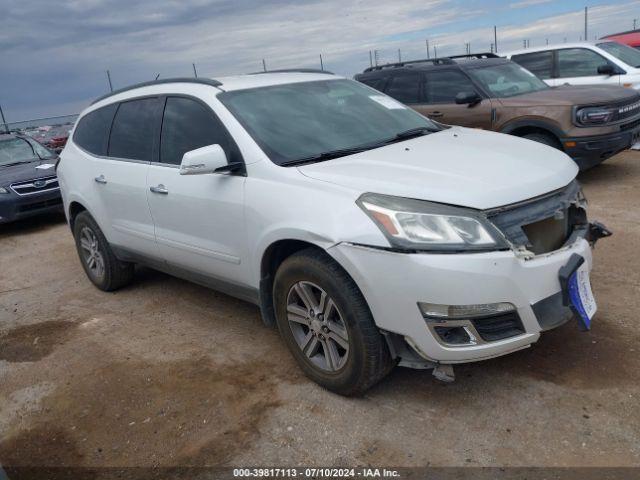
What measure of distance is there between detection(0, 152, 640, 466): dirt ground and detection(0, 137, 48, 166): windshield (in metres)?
6.02

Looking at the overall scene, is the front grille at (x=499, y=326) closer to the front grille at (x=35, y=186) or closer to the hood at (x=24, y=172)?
the front grille at (x=35, y=186)

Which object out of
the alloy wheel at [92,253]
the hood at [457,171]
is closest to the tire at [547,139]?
the hood at [457,171]

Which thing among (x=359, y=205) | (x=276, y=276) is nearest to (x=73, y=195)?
(x=276, y=276)

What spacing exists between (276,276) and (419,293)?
0.94m

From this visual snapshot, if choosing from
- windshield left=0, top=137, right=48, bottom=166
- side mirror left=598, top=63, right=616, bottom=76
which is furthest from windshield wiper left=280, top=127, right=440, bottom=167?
windshield left=0, top=137, right=48, bottom=166

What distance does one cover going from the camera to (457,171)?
3.00 meters

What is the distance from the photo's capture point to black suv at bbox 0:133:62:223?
28.3 ft

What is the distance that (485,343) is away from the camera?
8.95ft

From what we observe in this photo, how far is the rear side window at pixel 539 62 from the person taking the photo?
9445 mm

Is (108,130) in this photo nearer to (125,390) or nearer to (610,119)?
(125,390)

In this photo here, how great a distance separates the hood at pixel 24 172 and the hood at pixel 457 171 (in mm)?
7182

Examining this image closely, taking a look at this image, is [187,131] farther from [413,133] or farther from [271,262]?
[413,133]

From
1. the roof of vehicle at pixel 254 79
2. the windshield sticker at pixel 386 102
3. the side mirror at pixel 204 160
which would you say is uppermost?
the roof of vehicle at pixel 254 79

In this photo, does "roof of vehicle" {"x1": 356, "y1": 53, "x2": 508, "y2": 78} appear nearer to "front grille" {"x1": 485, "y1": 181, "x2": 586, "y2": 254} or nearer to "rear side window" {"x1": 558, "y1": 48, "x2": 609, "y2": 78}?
"rear side window" {"x1": 558, "y1": 48, "x2": 609, "y2": 78}
